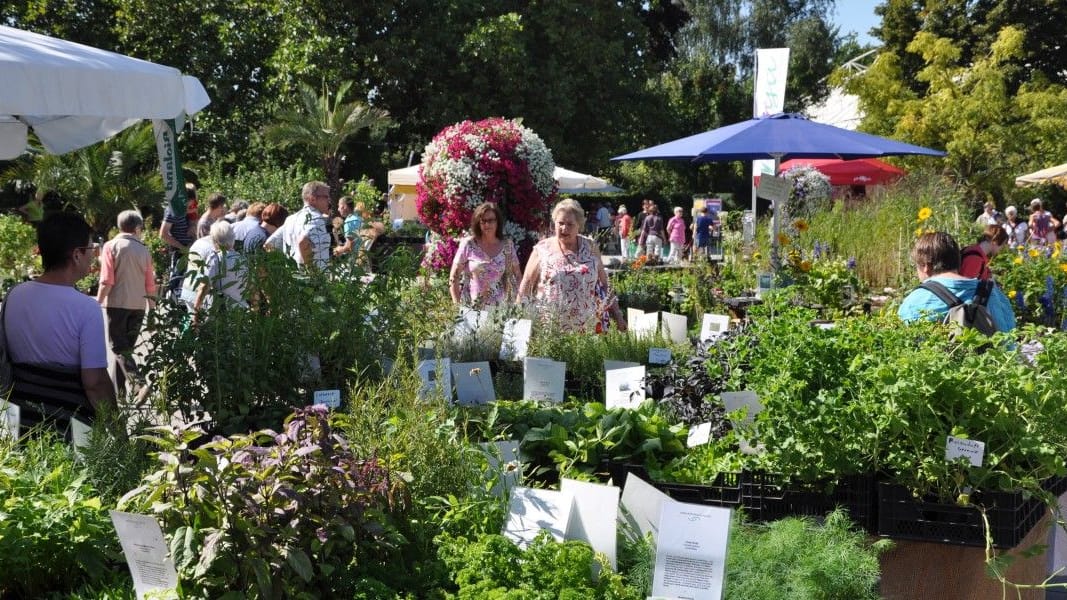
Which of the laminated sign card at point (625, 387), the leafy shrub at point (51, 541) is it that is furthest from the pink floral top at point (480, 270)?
the leafy shrub at point (51, 541)

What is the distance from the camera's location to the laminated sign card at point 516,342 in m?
4.66

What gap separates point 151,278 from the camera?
6.74 metres

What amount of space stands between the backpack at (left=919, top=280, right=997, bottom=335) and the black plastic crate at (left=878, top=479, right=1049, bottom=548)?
150cm

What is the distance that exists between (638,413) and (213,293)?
1.51 meters

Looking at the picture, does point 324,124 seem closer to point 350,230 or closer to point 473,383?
point 350,230

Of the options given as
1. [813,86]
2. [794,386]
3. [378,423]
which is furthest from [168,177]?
[813,86]

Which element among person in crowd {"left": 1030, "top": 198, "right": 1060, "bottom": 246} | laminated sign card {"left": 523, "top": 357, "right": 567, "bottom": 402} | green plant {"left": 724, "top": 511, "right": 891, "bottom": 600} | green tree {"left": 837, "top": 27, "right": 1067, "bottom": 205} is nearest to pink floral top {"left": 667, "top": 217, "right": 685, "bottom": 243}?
green tree {"left": 837, "top": 27, "right": 1067, "bottom": 205}

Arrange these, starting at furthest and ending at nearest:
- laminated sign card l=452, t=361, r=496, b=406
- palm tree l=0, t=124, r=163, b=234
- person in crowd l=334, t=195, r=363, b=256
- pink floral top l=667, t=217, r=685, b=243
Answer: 1. pink floral top l=667, t=217, r=685, b=243
2. palm tree l=0, t=124, r=163, b=234
3. person in crowd l=334, t=195, r=363, b=256
4. laminated sign card l=452, t=361, r=496, b=406

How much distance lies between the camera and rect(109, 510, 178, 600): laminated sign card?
2102mm

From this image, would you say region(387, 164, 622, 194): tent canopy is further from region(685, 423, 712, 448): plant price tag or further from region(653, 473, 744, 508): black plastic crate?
region(653, 473, 744, 508): black plastic crate

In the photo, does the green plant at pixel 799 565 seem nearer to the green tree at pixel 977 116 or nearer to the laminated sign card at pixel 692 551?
the laminated sign card at pixel 692 551

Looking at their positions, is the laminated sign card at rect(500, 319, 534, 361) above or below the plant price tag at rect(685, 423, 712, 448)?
above

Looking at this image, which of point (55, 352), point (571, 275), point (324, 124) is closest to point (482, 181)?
point (571, 275)

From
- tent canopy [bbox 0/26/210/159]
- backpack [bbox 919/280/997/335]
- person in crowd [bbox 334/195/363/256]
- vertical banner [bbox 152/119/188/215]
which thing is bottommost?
backpack [bbox 919/280/997/335]
